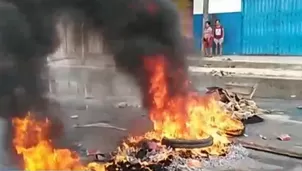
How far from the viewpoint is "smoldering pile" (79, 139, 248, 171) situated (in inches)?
218

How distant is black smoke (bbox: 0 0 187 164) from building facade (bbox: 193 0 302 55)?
11152 millimetres

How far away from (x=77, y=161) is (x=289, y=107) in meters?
5.92

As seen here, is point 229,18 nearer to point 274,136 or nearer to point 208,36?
point 208,36

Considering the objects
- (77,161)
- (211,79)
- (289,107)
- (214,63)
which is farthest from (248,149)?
(214,63)

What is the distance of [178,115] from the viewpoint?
6.63m

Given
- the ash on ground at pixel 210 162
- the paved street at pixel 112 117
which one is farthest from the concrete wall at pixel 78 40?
the ash on ground at pixel 210 162

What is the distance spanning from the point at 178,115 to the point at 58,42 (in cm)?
189

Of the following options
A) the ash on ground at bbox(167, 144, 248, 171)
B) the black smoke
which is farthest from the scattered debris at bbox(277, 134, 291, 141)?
the black smoke

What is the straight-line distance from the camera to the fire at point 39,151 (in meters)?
5.48

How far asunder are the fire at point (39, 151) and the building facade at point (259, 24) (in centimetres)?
1259

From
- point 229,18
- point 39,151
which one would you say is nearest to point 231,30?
point 229,18

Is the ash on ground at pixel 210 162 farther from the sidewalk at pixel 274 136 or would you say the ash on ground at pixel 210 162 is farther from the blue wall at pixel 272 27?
the blue wall at pixel 272 27

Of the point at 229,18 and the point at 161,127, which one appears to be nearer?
the point at 161,127

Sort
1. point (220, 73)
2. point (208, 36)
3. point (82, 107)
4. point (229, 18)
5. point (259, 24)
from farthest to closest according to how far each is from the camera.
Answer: point (229, 18) → point (259, 24) → point (208, 36) → point (220, 73) → point (82, 107)
